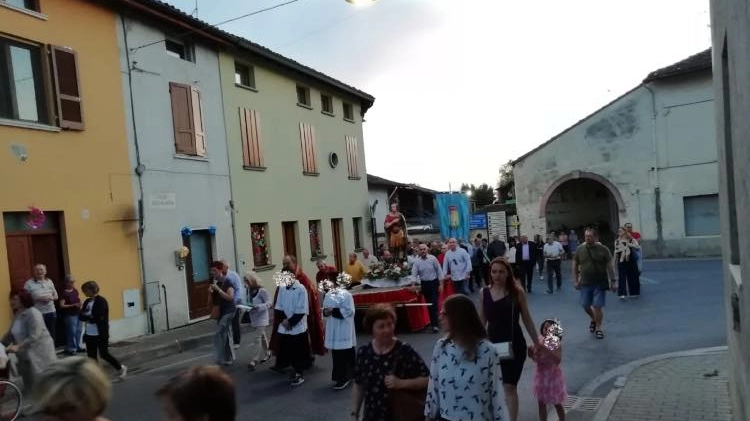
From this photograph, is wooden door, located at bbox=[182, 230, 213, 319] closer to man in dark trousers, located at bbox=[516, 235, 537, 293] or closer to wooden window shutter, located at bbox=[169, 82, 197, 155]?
wooden window shutter, located at bbox=[169, 82, 197, 155]

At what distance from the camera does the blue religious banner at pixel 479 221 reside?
33.1 m

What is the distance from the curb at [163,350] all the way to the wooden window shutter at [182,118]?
4.92 m

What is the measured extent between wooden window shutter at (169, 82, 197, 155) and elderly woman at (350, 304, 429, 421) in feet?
40.5

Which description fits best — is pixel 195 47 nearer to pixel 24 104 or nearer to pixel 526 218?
pixel 24 104

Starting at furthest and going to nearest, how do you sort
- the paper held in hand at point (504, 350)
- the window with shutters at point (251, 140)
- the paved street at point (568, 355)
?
the window with shutters at point (251, 140)
the paved street at point (568, 355)
the paper held in hand at point (504, 350)

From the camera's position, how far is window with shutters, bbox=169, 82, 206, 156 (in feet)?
49.8

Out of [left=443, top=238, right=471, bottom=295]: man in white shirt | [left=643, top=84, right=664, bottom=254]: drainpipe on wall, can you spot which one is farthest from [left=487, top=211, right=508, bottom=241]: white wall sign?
[left=443, top=238, right=471, bottom=295]: man in white shirt

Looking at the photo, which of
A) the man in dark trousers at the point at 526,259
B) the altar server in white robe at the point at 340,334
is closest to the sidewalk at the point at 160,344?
the altar server in white robe at the point at 340,334

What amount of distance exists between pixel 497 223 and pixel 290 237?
595 inches

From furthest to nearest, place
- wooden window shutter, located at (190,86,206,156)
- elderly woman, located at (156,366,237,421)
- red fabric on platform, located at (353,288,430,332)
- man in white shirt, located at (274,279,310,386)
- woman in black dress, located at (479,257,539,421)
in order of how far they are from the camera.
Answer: wooden window shutter, located at (190,86,206,156) → red fabric on platform, located at (353,288,430,332) → man in white shirt, located at (274,279,310,386) → woman in black dress, located at (479,257,539,421) → elderly woman, located at (156,366,237,421)

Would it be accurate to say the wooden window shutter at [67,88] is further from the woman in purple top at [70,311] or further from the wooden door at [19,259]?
the woman in purple top at [70,311]

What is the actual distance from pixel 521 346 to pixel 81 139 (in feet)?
34.3

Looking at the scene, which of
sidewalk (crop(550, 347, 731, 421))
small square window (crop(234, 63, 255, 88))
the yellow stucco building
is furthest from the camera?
small square window (crop(234, 63, 255, 88))

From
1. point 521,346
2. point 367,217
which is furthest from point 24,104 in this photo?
point 367,217
